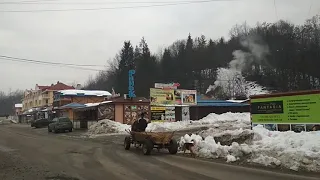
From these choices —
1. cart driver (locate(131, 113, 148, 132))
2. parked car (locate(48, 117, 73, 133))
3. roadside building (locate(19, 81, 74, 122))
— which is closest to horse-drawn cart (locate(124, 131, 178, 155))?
cart driver (locate(131, 113, 148, 132))

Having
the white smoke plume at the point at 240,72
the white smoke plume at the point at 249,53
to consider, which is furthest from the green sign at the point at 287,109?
the white smoke plume at the point at 240,72

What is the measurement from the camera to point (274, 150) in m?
13.8

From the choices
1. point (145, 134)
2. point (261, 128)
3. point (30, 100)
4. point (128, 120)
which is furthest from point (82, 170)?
point (30, 100)

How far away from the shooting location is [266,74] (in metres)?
95.5

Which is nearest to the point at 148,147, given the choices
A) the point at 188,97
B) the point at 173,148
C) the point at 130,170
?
the point at 173,148

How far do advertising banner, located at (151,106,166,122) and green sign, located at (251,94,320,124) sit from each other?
22.6 m

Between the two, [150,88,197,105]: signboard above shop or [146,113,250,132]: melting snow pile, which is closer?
[146,113,250,132]: melting snow pile

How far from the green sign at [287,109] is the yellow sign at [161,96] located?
23.0 m

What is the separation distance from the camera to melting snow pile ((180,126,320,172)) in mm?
12000

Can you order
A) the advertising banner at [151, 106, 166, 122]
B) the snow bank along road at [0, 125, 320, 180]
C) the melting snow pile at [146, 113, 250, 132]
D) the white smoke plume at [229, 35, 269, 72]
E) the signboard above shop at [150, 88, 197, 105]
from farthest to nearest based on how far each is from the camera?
the white smoke plume at [229, 35, 269, 72]
the signboard above shop at [150, 88, 197, 105]
the advertising banner at [151, 106, 166, 122]
the melting snow pile at [146, 113, 250, 132]
the snow bank along road at [0, 125, 320, 180]

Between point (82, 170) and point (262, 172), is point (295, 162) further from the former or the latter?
point (82, 170)

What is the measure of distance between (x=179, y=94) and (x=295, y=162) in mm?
34179

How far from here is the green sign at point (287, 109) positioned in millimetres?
16547

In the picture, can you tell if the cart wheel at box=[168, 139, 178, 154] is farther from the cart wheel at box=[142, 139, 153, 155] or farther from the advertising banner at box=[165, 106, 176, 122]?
the advertising banner at box=[165, 106, 176, 122]
